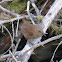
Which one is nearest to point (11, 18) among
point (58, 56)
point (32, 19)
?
point (32, 19)

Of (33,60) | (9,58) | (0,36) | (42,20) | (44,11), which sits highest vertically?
(44,11)

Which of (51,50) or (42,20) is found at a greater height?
(42,20)

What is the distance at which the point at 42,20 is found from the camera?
102 inches

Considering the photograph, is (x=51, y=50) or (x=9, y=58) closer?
(x=9, y=58)

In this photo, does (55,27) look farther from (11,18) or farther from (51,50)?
(11,18)

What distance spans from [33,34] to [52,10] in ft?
2.72

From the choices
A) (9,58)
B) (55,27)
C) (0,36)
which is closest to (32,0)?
(55,27)

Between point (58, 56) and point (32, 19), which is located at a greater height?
point (32, 19)

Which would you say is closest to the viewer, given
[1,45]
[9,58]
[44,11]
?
[9,58]

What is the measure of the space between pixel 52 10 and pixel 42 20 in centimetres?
38

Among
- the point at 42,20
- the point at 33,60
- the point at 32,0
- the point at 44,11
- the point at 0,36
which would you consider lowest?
the point at 33,60

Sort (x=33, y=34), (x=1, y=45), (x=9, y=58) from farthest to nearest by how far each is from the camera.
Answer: (x=1, y=45) → (x=33, y=34) → (x=9, y=58)

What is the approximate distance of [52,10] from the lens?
257cm

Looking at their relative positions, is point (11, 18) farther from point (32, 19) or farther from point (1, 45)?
point (1, 45)
